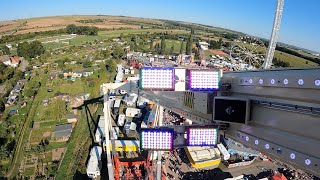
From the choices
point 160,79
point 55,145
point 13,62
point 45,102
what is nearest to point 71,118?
point 55,145

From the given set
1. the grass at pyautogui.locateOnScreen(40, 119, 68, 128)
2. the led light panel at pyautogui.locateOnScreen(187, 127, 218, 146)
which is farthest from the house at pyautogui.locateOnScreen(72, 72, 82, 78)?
the led light panel at pyautogui.locateOnScreen(187, 127, 218, 146)

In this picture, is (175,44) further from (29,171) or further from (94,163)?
(29,171)

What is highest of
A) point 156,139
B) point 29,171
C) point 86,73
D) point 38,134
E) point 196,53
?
point 196,53

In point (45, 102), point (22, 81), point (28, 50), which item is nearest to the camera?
point (45, 102)

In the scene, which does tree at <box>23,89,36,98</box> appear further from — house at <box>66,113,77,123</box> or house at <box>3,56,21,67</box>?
house at <box>3,56,21,67</box>

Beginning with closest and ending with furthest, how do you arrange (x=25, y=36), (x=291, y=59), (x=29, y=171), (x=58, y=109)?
(x=29, y=171)
(x=58, y=109)
(x=291, y=59)
(x=25, y=36)

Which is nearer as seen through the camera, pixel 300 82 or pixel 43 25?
pixel 300 82

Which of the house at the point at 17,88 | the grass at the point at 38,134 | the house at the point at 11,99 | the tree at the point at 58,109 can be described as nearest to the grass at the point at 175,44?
the house at the point at 17,88

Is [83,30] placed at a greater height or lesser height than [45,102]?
greater
